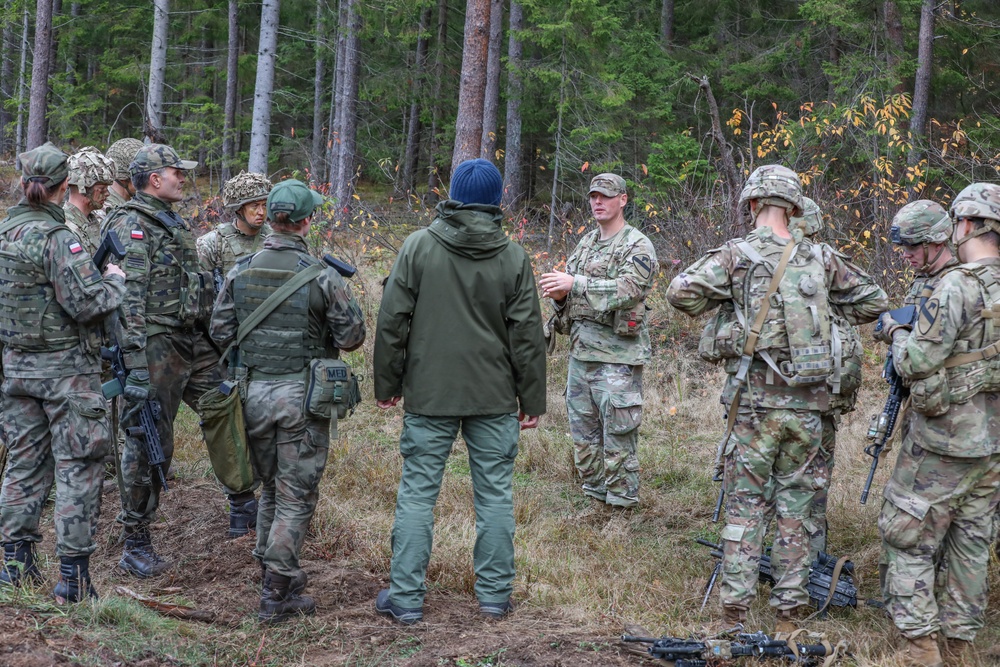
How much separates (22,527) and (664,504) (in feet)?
13.8

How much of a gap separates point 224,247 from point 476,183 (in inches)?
99.0

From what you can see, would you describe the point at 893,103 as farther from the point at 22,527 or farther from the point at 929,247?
the point at 22,527

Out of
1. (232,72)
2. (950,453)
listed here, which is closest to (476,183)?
(950,453)

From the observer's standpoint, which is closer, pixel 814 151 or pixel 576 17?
pixel 814 151

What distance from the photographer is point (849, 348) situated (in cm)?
469

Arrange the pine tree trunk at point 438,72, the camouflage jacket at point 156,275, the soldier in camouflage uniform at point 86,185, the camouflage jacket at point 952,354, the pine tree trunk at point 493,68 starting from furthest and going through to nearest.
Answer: the pine tree trunk at point 438,72 < the pine tree trunk at point 493,68 < the soldier in camouflage uniform at point 86,185 < the camouflage jacket at point 156,275 < the camouflage jacket at point 952,354

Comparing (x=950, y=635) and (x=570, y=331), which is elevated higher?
(x=570, y=331)

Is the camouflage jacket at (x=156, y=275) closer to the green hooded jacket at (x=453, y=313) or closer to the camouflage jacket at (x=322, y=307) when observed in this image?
the camouflage jacket at (x=322, y=307)

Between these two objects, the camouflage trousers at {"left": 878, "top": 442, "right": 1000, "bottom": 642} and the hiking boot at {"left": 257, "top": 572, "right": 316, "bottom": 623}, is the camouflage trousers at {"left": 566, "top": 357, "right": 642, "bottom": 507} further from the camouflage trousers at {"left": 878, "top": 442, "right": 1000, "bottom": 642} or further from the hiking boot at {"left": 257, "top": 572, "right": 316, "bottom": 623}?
the hiking boot at {"left": 257, "top": 572, "right": 316, "bottom": 623}

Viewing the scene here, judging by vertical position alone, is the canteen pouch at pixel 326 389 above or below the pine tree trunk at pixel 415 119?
below

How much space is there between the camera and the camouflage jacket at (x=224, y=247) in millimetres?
6148

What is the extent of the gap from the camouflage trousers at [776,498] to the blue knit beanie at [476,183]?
1.76 meters

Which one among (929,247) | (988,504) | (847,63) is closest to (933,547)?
(988,504)

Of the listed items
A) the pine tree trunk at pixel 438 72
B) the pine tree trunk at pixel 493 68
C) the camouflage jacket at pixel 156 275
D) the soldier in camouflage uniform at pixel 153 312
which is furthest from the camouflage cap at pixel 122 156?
the pine tree trunk at pixel 438 72
